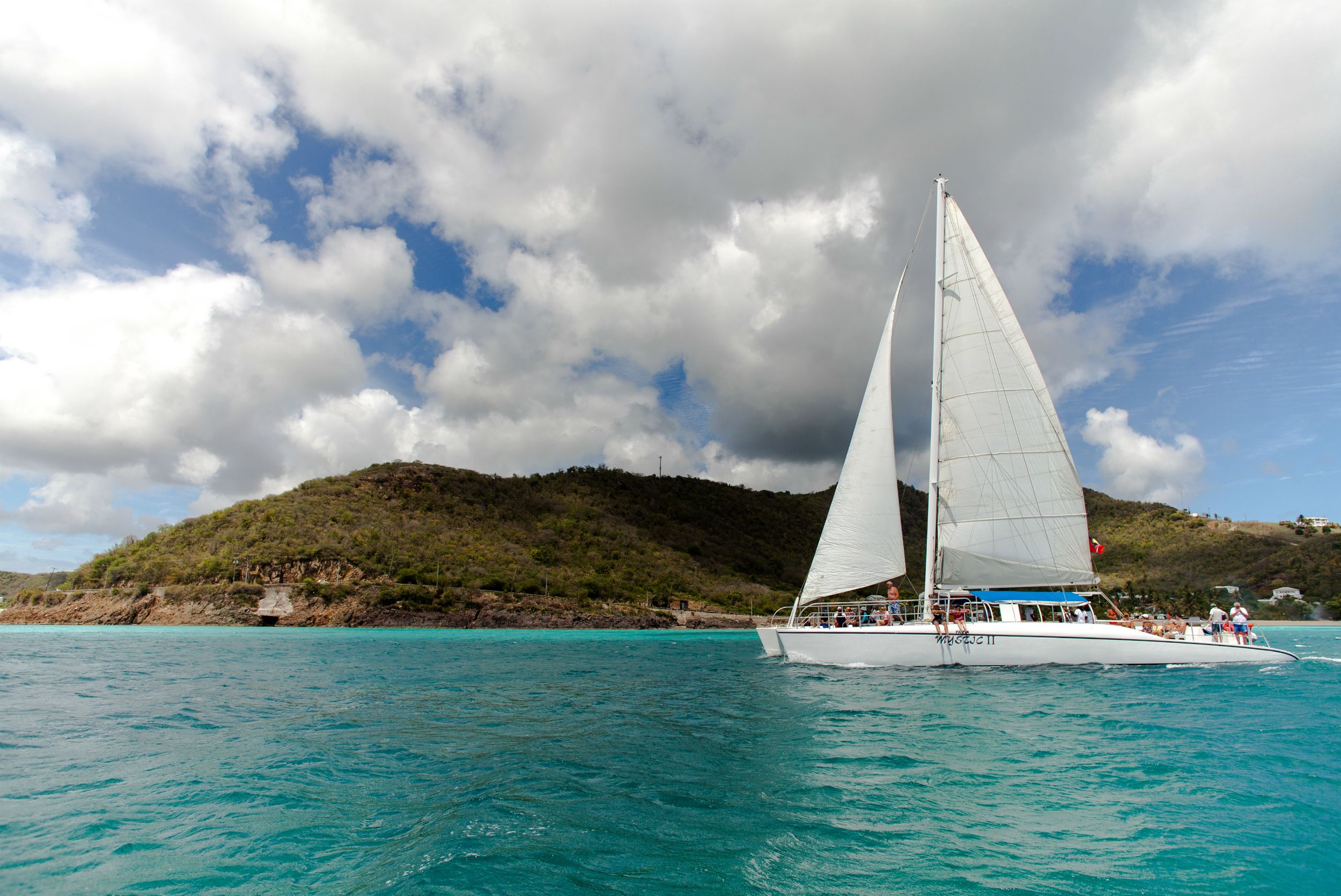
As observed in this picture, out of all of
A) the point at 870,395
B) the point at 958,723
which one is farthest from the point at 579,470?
the point at 958,723

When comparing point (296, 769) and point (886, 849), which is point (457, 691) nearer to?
point (296, 769)

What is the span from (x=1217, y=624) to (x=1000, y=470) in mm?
8400

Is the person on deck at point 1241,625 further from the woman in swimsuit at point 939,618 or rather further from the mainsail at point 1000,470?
the woman in swimsuit at point 939,618

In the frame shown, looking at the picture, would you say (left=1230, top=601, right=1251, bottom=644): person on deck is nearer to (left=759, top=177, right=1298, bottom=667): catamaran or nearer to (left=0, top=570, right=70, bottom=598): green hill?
(left=759, top=177, right=1298, bottom=667): catamaran

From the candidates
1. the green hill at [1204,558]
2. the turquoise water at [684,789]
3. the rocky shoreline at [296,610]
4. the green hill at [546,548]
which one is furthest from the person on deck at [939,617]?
the green hill at [1204,558]

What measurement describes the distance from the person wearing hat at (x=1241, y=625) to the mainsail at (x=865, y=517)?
11.1m

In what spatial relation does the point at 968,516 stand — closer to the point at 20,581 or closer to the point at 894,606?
the point at 894,606

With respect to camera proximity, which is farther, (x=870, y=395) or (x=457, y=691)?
(x=870, y=395)

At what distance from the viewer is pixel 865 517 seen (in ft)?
76.2

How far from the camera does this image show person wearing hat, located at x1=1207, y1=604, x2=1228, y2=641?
2114cm

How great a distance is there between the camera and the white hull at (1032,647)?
19.6 metres

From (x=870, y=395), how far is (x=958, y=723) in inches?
579

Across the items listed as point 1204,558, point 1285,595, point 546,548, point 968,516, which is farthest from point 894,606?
point 1204,558

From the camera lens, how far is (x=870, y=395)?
2502cm
